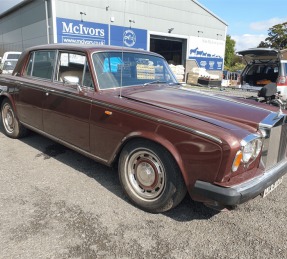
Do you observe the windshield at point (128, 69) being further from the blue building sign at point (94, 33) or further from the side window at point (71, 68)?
the blue building sign at point (94, 33)

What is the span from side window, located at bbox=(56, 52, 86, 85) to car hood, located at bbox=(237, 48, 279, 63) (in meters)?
6.12

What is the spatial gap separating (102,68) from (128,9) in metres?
18.1

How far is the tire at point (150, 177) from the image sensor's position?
286 centimetres

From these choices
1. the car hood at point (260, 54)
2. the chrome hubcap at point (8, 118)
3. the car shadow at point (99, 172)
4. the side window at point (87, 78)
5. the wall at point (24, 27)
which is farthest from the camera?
the wall at point (24, 27)

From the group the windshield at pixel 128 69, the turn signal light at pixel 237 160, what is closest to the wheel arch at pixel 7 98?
the windshield at pixel 128 69

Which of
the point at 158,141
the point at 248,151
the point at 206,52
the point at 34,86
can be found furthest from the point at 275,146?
the point at 206,52

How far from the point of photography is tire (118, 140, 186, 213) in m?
2.86

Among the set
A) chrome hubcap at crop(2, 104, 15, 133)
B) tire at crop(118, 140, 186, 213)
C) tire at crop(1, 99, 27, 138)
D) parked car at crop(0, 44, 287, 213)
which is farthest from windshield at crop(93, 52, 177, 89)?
chrome hubcap at crop(2, 104, 15, 133)

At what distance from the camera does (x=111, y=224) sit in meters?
2.91

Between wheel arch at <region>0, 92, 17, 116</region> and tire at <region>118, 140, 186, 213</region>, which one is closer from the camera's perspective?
tire at <region>118, 140, 186, 213</region>

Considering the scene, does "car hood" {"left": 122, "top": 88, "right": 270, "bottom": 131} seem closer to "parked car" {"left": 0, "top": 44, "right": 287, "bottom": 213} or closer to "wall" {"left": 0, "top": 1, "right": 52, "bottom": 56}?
"parked car" {"left": 0, "top": 44, "right": 287, "bottom": 213}

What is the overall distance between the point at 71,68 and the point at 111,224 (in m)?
2.28

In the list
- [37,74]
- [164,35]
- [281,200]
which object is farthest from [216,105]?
[164,35]

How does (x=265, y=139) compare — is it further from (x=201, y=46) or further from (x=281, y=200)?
(x=201, y=46)
